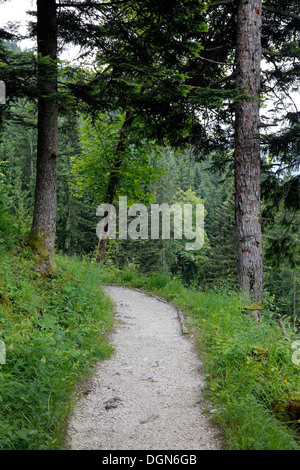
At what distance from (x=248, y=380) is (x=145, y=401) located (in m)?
1.32

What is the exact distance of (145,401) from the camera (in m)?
3.70

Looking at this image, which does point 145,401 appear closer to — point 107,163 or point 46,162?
point 46,162

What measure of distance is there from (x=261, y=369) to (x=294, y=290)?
3521 cm

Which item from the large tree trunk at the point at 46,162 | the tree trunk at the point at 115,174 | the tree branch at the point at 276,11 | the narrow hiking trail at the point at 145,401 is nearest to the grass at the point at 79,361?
the narrow hiking trail at the point at 145,401

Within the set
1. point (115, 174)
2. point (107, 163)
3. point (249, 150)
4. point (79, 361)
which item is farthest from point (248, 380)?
point (107, 163)

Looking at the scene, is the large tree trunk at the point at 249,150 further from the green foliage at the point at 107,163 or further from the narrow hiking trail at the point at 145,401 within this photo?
the green foliage at the point at 107,163

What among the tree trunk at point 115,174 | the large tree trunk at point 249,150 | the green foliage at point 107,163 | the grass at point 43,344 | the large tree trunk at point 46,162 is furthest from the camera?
the green foliage at point 107,163

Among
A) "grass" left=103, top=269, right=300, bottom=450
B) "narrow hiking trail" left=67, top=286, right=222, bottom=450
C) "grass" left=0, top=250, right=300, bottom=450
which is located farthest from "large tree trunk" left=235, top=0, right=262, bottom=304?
"narrow hiking trail" left=67, top=286, right=222, bottom=450

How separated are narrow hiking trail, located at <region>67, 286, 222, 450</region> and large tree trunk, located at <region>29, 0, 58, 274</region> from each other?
2437 millimetres

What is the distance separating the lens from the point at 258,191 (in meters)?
6.73

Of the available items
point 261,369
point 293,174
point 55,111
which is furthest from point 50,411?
point 293,174

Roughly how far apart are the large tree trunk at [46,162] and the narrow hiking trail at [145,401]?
244 cm

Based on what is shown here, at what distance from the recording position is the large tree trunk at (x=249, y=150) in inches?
261

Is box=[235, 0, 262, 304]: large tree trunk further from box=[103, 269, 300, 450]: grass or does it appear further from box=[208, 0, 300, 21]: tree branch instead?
box=[103, 269, 300, 450]: grass
